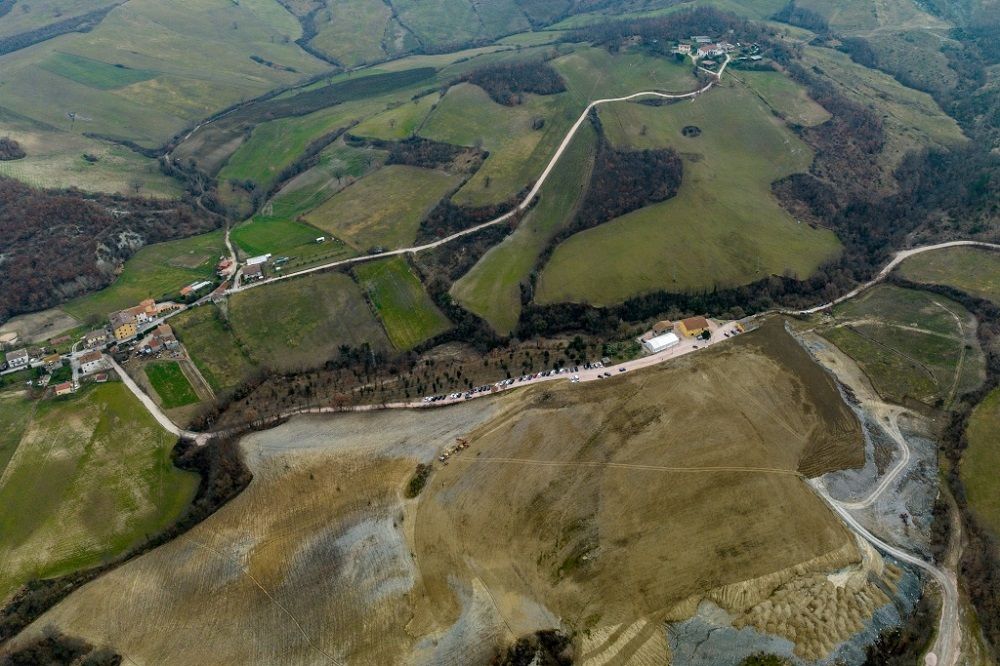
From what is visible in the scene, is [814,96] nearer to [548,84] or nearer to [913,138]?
[913,138]

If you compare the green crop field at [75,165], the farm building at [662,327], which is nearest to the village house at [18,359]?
the green crop field at [75,165]

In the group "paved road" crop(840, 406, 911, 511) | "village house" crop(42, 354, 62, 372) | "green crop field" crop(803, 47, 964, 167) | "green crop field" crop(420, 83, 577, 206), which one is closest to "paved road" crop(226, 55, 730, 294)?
"green crop field" crop(420, 83, 577, 206)

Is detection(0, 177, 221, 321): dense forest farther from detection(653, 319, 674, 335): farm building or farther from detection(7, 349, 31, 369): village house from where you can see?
detection(653, 319, 674, 335): farm building

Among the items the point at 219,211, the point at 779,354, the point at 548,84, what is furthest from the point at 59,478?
the point at 548,84

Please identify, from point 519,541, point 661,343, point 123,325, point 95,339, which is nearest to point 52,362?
point 95,339

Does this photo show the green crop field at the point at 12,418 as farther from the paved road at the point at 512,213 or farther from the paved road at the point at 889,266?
the paved road at the point at 889,266

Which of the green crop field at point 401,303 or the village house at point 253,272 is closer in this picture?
the green crop field at point 401,303
